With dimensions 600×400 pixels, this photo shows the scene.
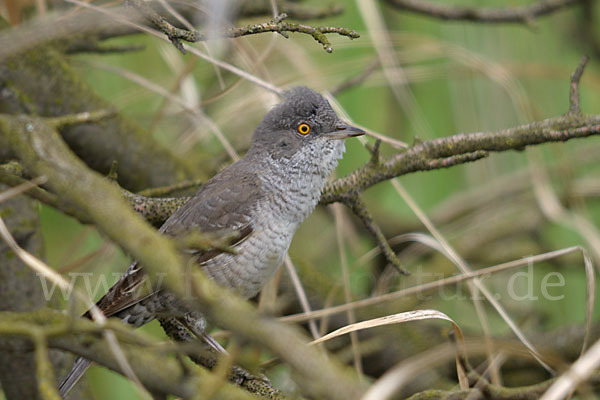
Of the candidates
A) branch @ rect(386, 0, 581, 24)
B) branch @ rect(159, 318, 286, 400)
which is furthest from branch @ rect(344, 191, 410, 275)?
branch @ rect(386, 0, 581, 24)

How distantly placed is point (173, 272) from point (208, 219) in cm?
137

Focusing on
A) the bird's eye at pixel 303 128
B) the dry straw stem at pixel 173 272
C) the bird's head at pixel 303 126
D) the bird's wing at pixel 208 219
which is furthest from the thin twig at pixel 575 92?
the dry straw stem at pixel 173 272

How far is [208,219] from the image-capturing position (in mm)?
2832

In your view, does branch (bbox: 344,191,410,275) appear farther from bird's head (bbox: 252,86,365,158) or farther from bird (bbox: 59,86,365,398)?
bird's head (bbox: 252,86,365,158)

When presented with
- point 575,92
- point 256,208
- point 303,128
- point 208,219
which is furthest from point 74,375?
point 575,92

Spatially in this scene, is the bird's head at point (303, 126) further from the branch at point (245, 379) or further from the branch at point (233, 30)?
the branch at point (233, 30)

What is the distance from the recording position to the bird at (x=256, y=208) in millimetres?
2670

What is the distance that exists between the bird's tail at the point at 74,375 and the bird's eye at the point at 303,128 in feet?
4.34

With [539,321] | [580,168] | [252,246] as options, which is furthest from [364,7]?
[580,168]

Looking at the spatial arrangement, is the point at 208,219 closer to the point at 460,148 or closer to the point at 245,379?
the point at 245,379

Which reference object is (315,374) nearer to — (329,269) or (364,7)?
(364,7)

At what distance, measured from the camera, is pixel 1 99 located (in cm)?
285

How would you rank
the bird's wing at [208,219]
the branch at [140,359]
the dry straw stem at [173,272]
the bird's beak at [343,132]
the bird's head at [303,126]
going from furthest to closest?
the bird's head at [303,126] → the bird's beak at [343,132] → the bird's wing at [208,219] → the branch at [140,359] → the dry straw stem at [173,272]

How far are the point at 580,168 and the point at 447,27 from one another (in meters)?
1.55
